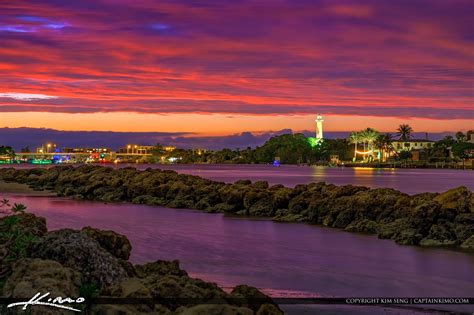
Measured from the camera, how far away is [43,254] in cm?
944

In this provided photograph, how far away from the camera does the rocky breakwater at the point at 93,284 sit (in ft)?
26.0

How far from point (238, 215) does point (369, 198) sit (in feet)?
27.7

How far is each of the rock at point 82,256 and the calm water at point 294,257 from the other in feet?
12.1

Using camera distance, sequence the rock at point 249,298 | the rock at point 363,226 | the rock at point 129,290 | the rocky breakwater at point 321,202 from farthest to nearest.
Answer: the rock at point 363,226 → the rocky breakwater at point 321,202 → the rock at point 249,298 → the rock at point 129,290

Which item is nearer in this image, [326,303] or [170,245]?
[326,303]

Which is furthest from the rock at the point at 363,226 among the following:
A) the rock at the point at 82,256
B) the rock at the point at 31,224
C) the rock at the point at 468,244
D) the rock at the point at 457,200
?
the rock at the point at 82,256

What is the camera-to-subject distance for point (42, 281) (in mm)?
8039

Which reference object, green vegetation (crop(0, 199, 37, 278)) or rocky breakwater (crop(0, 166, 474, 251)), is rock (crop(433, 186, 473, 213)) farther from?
green vegetation (crop(0, 199, 37, 278))

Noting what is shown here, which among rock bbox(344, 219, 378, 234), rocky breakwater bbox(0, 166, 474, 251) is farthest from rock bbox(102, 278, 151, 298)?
rock bbox(344, 219, 378, 234)

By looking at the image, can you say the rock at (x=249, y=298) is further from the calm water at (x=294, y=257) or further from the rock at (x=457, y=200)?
the rock at (x=457, y=200)

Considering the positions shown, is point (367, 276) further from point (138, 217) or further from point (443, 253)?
point (138, 217)

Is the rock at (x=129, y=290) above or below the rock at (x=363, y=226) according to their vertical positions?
above

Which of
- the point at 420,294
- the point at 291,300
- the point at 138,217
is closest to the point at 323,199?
the point at 138,217

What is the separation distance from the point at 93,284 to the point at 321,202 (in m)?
21.7
